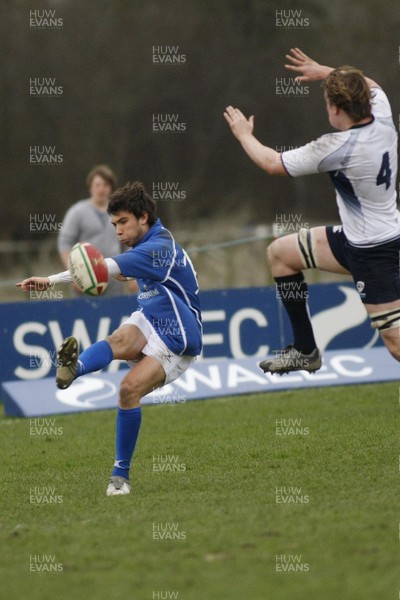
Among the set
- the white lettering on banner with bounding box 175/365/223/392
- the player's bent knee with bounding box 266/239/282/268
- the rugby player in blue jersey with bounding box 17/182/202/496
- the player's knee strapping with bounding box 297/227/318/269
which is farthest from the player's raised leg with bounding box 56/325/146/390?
the white lettering on banner with bounding box 175/365/223/392

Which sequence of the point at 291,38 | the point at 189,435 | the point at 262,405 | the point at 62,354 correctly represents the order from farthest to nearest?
the point at 291,38
the point at 262,405
the point at 189,435
the point at 62,354

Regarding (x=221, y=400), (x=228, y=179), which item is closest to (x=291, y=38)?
(x=228, y=179)

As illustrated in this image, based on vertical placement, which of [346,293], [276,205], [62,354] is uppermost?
→ [62,354]

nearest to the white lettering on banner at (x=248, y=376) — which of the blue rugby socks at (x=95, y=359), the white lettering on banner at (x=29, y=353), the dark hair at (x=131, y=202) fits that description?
the white lettering on banner at (x=29, y=353)

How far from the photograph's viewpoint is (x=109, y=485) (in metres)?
7.66

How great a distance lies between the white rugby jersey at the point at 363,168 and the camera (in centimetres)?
734

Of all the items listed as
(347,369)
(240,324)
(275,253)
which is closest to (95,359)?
(275,253)

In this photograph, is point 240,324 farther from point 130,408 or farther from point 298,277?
point 130,408

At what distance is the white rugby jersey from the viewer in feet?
24.1

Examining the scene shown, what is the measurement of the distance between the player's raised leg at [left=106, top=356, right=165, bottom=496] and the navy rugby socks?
1.04m

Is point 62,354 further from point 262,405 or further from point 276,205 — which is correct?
point 276,205

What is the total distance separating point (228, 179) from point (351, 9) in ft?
13.7

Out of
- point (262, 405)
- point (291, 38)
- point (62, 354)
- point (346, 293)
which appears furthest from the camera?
point (291, 38)

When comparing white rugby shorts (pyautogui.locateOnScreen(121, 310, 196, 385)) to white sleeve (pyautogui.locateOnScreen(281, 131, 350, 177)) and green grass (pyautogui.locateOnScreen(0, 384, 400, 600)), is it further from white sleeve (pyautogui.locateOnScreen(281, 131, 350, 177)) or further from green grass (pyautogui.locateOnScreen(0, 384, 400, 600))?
white sleeve (pyautogui.locateOnScreen(281, 131, 350, 177))
